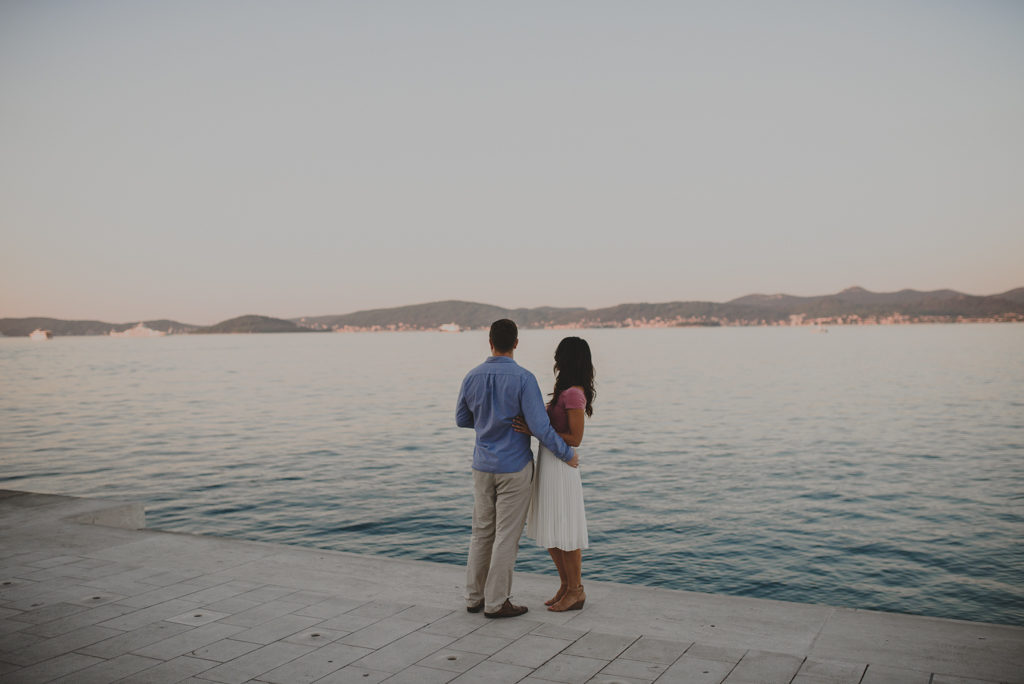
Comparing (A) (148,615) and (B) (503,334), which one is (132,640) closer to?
(A) (148,615)

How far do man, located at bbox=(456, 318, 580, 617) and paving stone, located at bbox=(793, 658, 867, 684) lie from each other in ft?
6.72

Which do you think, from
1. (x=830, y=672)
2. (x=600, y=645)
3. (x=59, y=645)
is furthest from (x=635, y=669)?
(x=59, y=645)

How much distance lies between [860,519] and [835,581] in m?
4.28

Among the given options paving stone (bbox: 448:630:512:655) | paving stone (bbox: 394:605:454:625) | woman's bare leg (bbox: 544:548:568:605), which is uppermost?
woman's bare leg (bbox: 544:548:568:605)

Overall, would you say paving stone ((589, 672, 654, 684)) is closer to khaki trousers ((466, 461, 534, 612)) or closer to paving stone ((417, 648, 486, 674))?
paving stone ((417, 648, 486, 674))

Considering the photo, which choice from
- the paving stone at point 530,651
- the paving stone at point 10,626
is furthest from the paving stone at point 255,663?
the paving stone at point 10,626

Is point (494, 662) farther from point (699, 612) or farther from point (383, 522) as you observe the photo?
point (383, 522)

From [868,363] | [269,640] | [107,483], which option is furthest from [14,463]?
[868,363]

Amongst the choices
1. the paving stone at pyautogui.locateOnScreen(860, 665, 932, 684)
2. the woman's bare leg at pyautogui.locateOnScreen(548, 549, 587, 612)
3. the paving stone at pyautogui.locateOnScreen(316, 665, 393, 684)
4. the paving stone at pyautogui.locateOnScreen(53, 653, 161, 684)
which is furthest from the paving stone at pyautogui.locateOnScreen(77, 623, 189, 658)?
the paving stone at pyautogui.locateOnScreen(860, 665, 932, 684)

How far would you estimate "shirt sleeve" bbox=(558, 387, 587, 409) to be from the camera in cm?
580

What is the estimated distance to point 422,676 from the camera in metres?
4.71

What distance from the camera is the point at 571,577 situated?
596 cm

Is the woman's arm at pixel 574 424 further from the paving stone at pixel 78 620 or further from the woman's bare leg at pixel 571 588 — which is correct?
the paving stone at pixel 78 620

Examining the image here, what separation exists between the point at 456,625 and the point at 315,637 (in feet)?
3.32
